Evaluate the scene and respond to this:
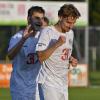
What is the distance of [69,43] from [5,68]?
1705 centimetres

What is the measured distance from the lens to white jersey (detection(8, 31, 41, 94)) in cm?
874

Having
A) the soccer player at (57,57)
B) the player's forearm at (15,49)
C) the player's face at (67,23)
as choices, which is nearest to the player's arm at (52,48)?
the soccer player at (57,57)

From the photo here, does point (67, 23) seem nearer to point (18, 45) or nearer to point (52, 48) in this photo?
point (52, 48)

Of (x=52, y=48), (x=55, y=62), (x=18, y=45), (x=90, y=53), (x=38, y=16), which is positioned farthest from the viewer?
(x=90, y=53)

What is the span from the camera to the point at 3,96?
2012 centimetres

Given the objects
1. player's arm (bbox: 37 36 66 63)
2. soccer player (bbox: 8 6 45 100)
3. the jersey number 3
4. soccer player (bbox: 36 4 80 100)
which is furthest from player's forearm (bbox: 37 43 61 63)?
soccer player (bbox: 8 6 45 100)

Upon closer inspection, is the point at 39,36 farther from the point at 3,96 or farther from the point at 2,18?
the point at 2,18

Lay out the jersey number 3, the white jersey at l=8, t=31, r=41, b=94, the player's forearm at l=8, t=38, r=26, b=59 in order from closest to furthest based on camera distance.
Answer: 1. the jersey number 3
2. the player's forearm at l=8, t=38, r=26, b=59
3. the white jersey at l=8, t=31, r=41, b=94

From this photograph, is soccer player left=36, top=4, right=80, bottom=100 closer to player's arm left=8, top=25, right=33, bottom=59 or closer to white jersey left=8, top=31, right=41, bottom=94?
player's arm left=8, top=25, right=33, bottom=59

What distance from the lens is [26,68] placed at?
880cm

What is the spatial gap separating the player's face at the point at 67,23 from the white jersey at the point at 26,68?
85cm

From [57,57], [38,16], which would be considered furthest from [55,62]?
[38,16]

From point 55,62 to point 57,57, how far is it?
0.07m

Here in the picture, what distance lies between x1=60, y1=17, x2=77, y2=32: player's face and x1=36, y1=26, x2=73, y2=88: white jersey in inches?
5.1
